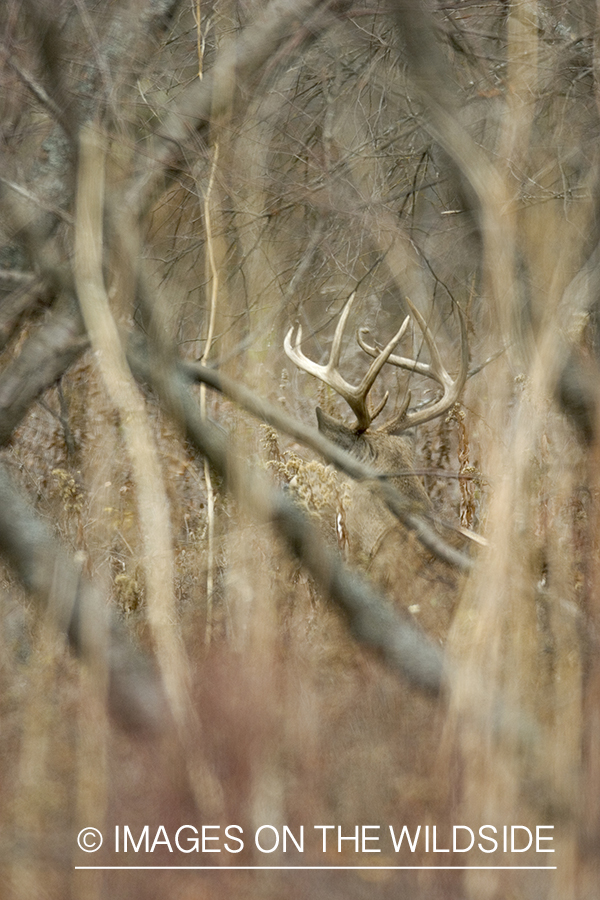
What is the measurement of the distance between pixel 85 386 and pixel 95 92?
1580 millimetres

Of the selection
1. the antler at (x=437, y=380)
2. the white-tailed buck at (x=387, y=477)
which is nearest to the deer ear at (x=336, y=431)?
the white-tailed buck at (x=387, y=477)

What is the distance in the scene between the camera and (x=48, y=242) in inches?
127

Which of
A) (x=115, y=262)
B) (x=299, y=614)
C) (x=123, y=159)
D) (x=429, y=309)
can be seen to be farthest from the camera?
(x=429, y=309)

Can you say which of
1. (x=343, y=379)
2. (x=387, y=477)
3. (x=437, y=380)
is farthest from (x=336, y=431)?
(x=387, y=477)

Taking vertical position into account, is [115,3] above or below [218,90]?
above

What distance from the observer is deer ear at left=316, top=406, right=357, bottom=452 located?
367 centimetres

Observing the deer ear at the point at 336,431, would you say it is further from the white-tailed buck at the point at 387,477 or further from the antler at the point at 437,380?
the antler at the point at 437,380

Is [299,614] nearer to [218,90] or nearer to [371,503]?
[371,503]

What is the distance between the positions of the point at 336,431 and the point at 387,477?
35.6 inches

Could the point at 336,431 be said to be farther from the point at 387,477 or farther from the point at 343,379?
the point at 387,477

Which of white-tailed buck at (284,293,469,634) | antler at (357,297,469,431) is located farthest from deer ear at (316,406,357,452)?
antler at (357,297,469,431)

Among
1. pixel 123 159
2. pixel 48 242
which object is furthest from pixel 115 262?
pixel 48 242

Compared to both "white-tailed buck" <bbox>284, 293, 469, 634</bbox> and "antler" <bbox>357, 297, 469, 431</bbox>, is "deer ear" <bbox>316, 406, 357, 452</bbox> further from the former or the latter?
"antler" <bbox>357, 297, 469, 431</bbox>

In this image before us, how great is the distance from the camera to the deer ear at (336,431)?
3.67 meters
